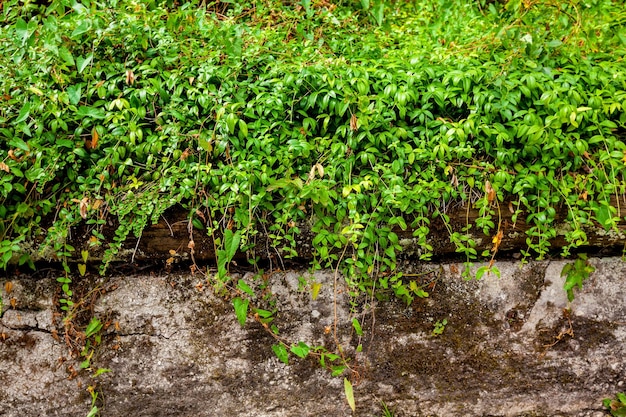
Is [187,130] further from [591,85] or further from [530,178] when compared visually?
[591,85]

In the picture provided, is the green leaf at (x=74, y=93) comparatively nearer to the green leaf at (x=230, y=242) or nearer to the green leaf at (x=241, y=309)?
the green leaf at (x=230, y=242)

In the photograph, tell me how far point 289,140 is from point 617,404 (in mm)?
2334

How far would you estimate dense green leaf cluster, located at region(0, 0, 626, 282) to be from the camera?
2182 millimetres

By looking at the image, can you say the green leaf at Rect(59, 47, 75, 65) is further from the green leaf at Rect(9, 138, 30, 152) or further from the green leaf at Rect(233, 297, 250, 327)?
the green leaf at Rect(233, 297, 250, 327)

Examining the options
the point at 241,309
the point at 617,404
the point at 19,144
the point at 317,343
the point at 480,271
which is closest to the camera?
the point at 19,144

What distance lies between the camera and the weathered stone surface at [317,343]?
2418 mm

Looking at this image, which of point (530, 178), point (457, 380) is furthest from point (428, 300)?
point (530, 178)

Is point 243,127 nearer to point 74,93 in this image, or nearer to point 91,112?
point 91,112

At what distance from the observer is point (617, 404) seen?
2.60 meters

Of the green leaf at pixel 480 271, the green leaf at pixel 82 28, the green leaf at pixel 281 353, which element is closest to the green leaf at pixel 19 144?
the green leaf at pixel 82 28

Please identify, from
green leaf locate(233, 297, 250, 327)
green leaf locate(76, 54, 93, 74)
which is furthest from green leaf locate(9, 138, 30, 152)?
green leaf locate(233, 297, 250, 327)

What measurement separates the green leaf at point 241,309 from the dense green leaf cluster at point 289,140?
28 cm

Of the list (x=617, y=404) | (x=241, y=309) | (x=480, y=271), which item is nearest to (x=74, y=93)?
(x=241, y=309)

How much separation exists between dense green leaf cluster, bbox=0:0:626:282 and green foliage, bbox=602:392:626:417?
101 cm
